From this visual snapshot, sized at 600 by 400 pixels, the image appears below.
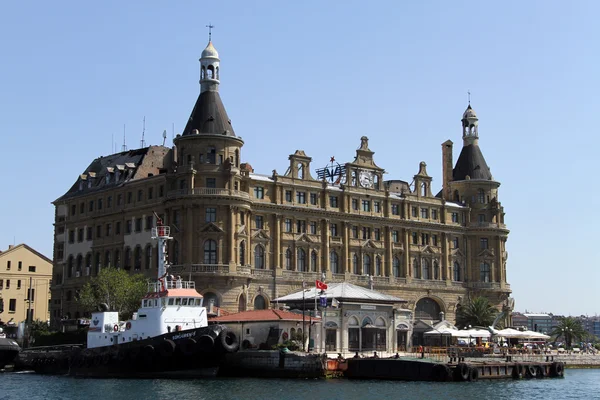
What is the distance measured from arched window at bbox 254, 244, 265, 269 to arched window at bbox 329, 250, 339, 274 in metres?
10.1

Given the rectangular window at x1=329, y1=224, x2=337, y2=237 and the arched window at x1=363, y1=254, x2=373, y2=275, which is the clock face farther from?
the arched window at x1=363, y1=254, x2=373, y2=275

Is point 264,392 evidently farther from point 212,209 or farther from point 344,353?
point 212,209

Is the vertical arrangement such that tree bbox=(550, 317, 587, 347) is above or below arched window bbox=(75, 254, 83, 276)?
below

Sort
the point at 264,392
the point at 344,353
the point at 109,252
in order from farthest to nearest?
the point at 109,252
the point at 344,353
the point at 264,392

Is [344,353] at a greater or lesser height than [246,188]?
lesser

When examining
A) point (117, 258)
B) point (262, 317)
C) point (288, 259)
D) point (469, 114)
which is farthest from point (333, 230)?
point (469, 114)

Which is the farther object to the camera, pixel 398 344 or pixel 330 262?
pixel 330 262

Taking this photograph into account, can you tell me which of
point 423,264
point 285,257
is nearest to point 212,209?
point 285,257

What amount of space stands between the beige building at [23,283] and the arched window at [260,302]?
4365cm

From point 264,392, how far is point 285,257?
44259 mm

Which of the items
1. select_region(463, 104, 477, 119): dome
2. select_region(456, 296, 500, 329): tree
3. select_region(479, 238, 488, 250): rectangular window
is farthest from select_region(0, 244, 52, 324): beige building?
select_region(463, 104, 477, 119): dome

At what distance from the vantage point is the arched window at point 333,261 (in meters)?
114

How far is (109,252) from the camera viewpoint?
114 metres

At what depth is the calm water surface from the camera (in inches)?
2542
